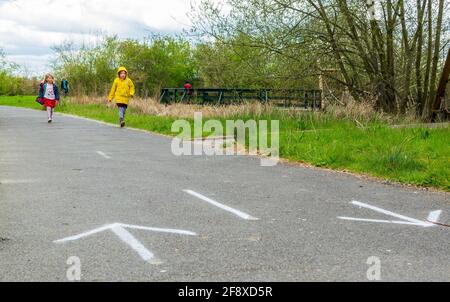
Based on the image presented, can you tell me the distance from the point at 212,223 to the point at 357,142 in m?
6.58

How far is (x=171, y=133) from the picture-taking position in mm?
16266

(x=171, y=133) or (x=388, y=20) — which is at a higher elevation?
(x=388, y=20)

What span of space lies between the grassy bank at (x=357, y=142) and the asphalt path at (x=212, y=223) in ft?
2.23

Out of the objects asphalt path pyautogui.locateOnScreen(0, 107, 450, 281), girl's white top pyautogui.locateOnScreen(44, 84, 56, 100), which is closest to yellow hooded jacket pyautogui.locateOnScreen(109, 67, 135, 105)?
girl's white top pyautogui.locateOnScreen(44, 84, 56, 100)

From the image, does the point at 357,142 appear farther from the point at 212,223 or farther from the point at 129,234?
the point at 129,234

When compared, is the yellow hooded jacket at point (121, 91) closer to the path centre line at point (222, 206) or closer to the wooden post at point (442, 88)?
the wooden post at point (442, 88)

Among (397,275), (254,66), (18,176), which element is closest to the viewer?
(397,275)

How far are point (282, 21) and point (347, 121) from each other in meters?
3.70

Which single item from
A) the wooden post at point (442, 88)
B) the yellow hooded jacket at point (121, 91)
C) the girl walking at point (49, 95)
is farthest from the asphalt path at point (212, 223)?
the girl walking at point (49, 95)

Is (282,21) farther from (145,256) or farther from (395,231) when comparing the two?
(145,256)

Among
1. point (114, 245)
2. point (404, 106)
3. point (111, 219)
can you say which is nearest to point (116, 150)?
point (111, 219)

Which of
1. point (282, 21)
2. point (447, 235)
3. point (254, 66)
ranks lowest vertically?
point (447, 235)

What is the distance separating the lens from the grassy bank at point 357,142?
9.17 metres

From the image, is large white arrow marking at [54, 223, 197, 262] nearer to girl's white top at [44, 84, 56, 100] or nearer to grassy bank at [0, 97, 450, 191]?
grassy bank at [0, 97, 450, 191]
